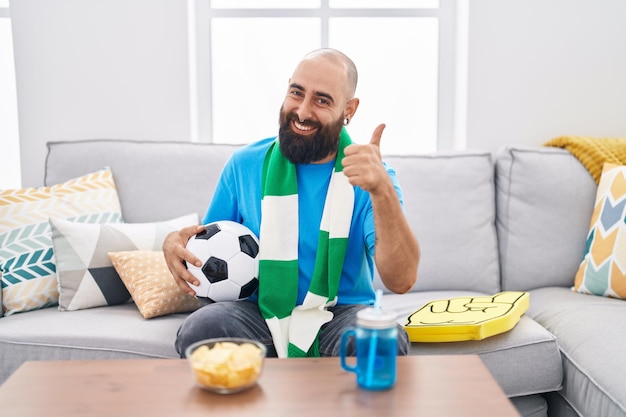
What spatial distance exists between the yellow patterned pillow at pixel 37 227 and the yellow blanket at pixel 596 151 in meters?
1.77

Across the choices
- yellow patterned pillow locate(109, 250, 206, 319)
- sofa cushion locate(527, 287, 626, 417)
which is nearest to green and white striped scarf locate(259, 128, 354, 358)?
yellow patterned pillow locate(109, 250, 206, 319)

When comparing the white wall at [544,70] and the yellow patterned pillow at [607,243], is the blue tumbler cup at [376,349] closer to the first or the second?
the yellow patterned pillow at [607,243]

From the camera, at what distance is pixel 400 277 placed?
64.6 inches

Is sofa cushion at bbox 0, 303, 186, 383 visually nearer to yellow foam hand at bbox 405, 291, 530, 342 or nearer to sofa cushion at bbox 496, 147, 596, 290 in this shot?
yellow foam hand at bbox 405, 291, 530, 342

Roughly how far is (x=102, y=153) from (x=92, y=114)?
1.46 ft

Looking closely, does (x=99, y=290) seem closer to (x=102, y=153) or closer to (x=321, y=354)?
(x=102, y=153)

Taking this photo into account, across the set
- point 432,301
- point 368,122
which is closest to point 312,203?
point 432,301

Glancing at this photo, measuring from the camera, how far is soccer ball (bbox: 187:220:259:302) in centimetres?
162

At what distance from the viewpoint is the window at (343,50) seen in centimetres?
295

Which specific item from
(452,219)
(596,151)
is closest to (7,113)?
(452,219)

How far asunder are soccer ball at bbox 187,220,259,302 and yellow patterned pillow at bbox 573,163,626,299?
124 cm

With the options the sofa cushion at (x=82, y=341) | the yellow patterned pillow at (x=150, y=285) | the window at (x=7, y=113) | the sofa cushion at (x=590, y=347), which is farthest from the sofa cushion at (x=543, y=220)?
the window at (x=7, y=113)

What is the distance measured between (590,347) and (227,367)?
1098 mm

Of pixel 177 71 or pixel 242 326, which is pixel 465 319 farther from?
pixel 177 71
